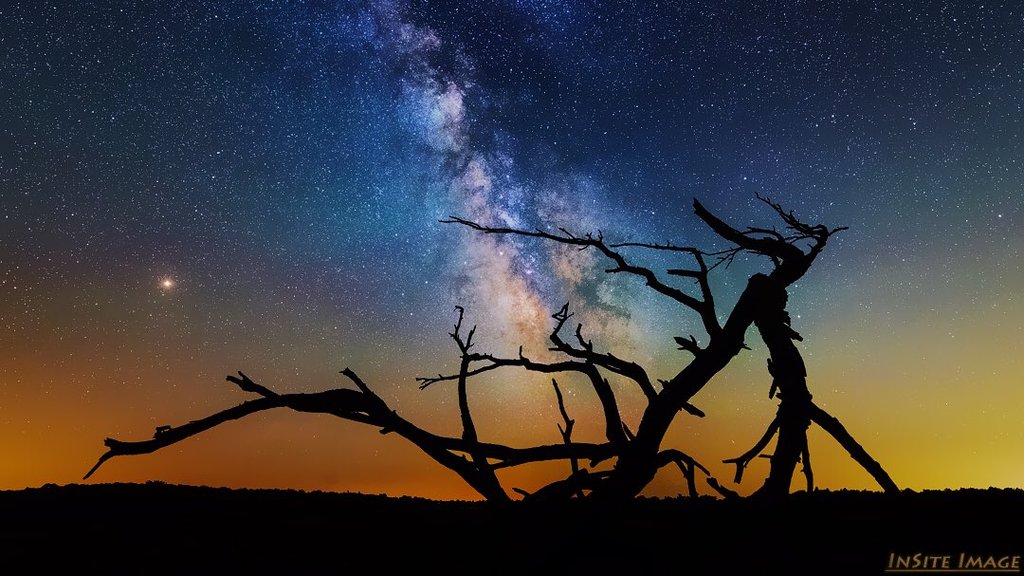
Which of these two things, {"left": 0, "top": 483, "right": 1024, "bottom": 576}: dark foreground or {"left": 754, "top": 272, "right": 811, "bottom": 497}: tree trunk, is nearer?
{"left": 0, "top": 483, "right": 1024, "bottom": 576}: dark foreground

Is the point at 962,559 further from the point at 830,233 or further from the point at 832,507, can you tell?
the point at 830,233

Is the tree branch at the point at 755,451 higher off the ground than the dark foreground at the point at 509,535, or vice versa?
the tree branch at the point at 755,451

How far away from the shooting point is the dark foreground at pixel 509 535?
2980mm

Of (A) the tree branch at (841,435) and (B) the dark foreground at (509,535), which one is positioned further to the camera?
(A) the tree branch at (841,435)

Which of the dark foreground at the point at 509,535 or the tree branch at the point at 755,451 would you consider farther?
the tree branch at the point at 755,451

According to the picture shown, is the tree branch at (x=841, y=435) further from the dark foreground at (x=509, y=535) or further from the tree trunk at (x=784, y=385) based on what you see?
the dark foreground at (x=509, y=535)

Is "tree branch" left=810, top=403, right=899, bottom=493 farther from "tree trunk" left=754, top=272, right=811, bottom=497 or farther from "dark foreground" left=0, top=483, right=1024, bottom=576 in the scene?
Result: "dark foreground" left=0, top=483, right=1024, bottom=576

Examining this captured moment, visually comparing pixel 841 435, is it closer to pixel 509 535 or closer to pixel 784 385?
pixel 784 385

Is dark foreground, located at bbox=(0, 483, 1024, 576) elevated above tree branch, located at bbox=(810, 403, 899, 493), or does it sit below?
below

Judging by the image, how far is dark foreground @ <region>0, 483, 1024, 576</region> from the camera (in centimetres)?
298

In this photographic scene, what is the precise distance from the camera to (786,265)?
5949mm

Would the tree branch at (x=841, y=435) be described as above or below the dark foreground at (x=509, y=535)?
above

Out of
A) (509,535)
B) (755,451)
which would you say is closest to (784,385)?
(755,451)

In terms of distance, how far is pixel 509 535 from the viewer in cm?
350
